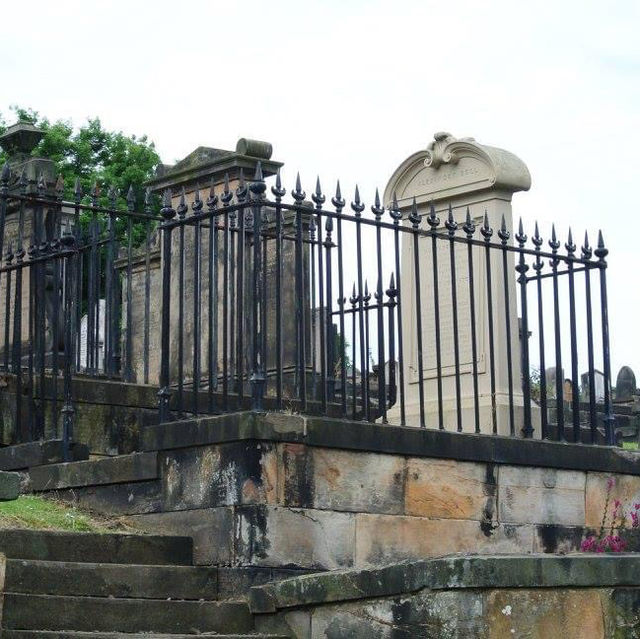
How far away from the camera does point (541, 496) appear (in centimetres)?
1040

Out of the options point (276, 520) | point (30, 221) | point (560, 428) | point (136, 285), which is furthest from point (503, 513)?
point (136, 285)

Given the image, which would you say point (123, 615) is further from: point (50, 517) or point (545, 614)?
point (545, 614)

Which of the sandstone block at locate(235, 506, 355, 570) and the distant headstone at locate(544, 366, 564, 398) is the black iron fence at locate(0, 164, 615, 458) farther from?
the distant headstone at locate(544, 366, 564, 398)

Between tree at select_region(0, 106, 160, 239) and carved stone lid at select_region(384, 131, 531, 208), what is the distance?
23.0 m

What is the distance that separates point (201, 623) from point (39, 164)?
9304 mm

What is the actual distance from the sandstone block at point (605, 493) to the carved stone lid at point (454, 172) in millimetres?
2643

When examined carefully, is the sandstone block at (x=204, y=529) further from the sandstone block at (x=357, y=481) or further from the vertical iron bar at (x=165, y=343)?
the vertical iron bar at (x=165, y=343)

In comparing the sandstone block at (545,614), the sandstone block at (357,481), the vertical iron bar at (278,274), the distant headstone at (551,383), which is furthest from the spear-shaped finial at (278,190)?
the distant headstone at (551,383)

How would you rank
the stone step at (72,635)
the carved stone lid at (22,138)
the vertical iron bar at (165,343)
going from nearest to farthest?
the stone step at (72,635)
the vertical iron bar at (165,343)
the carved stone lid at (22,138)

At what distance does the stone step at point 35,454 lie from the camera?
10664 millimetres

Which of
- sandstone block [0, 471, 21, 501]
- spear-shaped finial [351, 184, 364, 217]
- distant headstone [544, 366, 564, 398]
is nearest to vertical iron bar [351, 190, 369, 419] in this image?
spear-shaped finial [351, 184, 364, 217]

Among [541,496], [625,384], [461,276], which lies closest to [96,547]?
[541,496]

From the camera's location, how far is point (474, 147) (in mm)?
12250

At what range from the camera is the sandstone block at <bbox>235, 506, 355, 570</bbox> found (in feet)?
28.5
